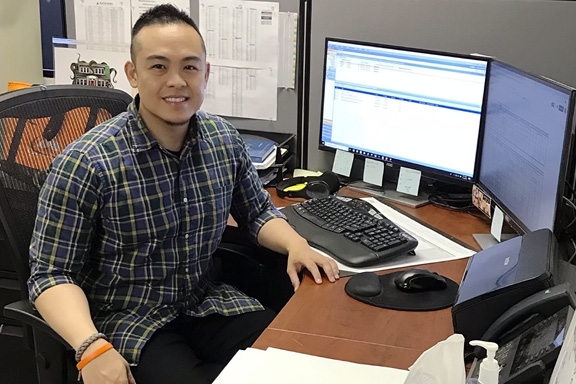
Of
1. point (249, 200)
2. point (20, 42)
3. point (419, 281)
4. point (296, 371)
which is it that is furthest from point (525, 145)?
point (20, 42)

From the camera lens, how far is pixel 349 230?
5.43ft

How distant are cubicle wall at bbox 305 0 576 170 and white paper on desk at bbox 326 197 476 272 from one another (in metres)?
0.53

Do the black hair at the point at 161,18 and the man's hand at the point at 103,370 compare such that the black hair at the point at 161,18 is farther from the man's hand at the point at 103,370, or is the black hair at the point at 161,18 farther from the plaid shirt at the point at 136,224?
the man's hand at the point at 103,370

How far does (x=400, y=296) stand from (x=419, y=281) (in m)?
0.05

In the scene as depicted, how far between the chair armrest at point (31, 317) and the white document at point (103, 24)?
3.68 ft

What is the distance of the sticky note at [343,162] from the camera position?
6.82 feet

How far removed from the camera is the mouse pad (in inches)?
53.2

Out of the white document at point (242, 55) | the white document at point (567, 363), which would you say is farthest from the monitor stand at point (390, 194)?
the white document at point (567, 363)

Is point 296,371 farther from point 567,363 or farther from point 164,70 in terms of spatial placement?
point 164,70

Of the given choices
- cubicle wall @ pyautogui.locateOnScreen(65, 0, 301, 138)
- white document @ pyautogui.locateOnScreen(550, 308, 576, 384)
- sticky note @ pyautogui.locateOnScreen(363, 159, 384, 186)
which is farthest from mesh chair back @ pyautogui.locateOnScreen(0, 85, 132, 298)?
white document @ pyautogui.locateOnScreen(550, 308, 576, 384)

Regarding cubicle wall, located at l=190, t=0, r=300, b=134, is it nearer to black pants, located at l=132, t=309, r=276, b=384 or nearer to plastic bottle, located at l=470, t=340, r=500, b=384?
black pants, located at l=132, t=309, r=276, b=384

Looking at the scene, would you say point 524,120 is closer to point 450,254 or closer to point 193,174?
point 450,254

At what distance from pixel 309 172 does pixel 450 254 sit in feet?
2.24

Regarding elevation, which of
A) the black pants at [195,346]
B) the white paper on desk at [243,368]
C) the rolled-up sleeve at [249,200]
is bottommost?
the black pants at [195,346]
